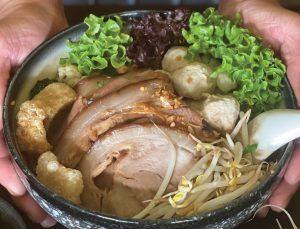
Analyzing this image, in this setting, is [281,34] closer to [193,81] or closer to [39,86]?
[193,81]

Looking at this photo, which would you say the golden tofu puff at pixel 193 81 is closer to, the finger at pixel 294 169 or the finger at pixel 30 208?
the finger at pixel 294 169

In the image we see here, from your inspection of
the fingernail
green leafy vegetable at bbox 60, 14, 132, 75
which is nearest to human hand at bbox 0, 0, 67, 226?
the fingernail

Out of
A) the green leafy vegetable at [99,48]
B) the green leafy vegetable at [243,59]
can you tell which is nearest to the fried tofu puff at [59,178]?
the green leafy vegetable at [99,48]

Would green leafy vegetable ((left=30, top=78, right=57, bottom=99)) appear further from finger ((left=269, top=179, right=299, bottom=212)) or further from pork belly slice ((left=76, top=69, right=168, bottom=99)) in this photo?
finger ((left=269, top=179, right=299, bottom=212))

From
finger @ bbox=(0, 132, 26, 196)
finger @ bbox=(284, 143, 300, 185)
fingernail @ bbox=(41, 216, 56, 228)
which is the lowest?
fingernail @ bbox=(41, 216, 56, 228)

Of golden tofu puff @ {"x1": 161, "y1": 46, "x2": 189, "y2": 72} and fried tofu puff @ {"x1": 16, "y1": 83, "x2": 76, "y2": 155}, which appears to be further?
golden tofu puff @ {"x1": 161, "y1": 46, "x2": 189, "y2": 72}

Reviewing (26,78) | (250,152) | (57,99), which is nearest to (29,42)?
(26,78)
